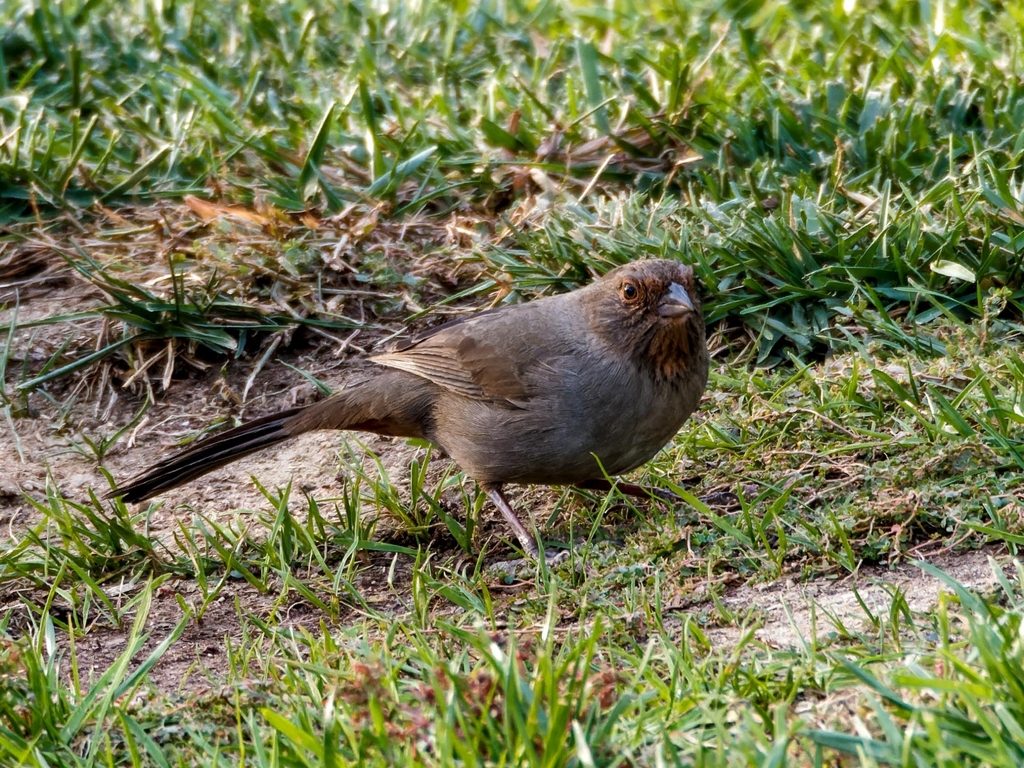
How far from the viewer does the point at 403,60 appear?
7746mm

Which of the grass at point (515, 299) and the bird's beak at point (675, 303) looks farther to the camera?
the bird's beak at point (675, 303)

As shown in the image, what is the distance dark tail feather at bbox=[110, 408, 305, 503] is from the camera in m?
4.81

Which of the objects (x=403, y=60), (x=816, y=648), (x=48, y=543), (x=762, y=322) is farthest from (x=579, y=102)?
(x=816, y=648)

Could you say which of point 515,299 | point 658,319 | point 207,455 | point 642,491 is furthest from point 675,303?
point 207,455

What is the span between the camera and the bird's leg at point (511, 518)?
4512mm

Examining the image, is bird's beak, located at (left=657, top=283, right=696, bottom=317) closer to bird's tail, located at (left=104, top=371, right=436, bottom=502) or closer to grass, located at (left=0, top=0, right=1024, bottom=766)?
grass, located at (left=0, top=0, right=1024, bottom=766)

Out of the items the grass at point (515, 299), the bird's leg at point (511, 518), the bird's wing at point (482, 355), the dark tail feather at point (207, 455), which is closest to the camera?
the grass at point (515, 299)

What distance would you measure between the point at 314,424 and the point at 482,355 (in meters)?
0.72

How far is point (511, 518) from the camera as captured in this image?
4637mm

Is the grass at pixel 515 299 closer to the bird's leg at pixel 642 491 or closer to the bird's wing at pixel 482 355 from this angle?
the bird's leg at pixel 642 491

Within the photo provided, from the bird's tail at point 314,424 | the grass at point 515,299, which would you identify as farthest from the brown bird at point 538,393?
the grass at point 515,299

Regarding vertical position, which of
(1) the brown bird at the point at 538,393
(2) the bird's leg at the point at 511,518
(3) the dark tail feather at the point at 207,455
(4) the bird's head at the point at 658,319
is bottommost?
(2) the bird's leg at the point at 511,518

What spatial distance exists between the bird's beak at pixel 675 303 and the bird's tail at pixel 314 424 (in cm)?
98

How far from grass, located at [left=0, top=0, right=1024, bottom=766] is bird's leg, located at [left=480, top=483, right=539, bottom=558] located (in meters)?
0.10
